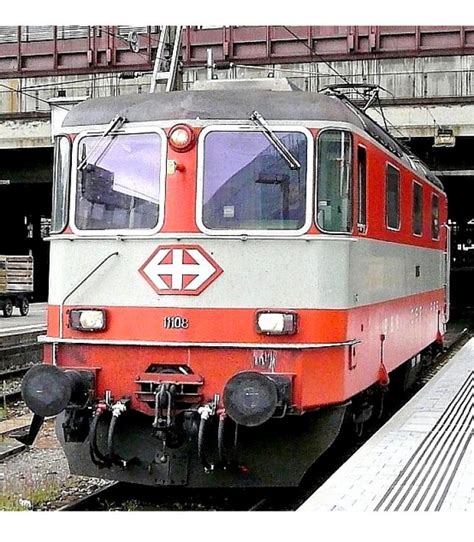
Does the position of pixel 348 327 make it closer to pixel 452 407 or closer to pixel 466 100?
pixel 452 407

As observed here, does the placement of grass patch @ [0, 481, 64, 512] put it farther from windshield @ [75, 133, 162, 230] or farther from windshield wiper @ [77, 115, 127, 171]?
windshield wiper @ [77, 115, 127, 171]

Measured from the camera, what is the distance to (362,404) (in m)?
9.52

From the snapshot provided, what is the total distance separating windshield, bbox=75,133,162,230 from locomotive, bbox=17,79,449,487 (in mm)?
12

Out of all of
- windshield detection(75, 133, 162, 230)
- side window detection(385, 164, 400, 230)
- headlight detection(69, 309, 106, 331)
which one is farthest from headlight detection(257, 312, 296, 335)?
side window detection(385, 164, 400, 230)

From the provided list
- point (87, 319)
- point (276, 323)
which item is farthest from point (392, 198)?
point (87, 319)

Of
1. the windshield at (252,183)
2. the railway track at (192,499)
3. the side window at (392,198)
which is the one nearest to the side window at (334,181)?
the windshield at (252,183)

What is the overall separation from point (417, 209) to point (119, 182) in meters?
4.41

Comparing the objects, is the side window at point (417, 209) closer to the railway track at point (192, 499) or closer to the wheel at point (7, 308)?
the railway track at point (192, 499)

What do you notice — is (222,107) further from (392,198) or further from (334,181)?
(392,198)

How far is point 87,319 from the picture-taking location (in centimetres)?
786

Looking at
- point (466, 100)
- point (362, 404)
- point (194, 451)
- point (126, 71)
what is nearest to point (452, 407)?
point (362, 404)

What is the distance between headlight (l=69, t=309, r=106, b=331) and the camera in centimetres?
782
